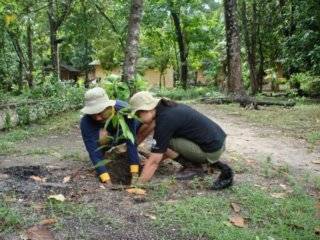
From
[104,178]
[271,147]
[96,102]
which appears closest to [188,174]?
[104,178]

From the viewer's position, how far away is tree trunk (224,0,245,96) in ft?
51.8

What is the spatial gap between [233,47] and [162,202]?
11.7 meters

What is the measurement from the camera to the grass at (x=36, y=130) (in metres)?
8.40

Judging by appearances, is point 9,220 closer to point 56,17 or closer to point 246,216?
point 246,216

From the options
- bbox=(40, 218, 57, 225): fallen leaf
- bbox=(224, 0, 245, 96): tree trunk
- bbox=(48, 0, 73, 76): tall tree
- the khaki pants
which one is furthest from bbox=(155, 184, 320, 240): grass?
bbox=(48, 0, 73, 76): tall tree

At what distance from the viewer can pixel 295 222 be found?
4574 mm

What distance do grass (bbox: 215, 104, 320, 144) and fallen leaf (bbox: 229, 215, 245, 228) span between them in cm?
495

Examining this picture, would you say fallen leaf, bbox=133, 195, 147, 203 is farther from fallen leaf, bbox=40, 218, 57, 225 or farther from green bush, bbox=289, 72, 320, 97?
green bush, bbox=289, 72, 320, 97

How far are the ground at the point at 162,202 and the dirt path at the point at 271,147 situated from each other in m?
0.05

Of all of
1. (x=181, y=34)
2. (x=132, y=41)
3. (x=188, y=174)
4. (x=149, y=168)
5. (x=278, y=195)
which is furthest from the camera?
(x=181, y=34)

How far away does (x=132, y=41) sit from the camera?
36.5ft

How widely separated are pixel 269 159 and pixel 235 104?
9.12 m

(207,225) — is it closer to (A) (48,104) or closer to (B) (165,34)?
(A) (48,104)

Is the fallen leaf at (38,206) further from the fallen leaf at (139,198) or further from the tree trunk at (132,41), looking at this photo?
the tree trunk at (132,41)
